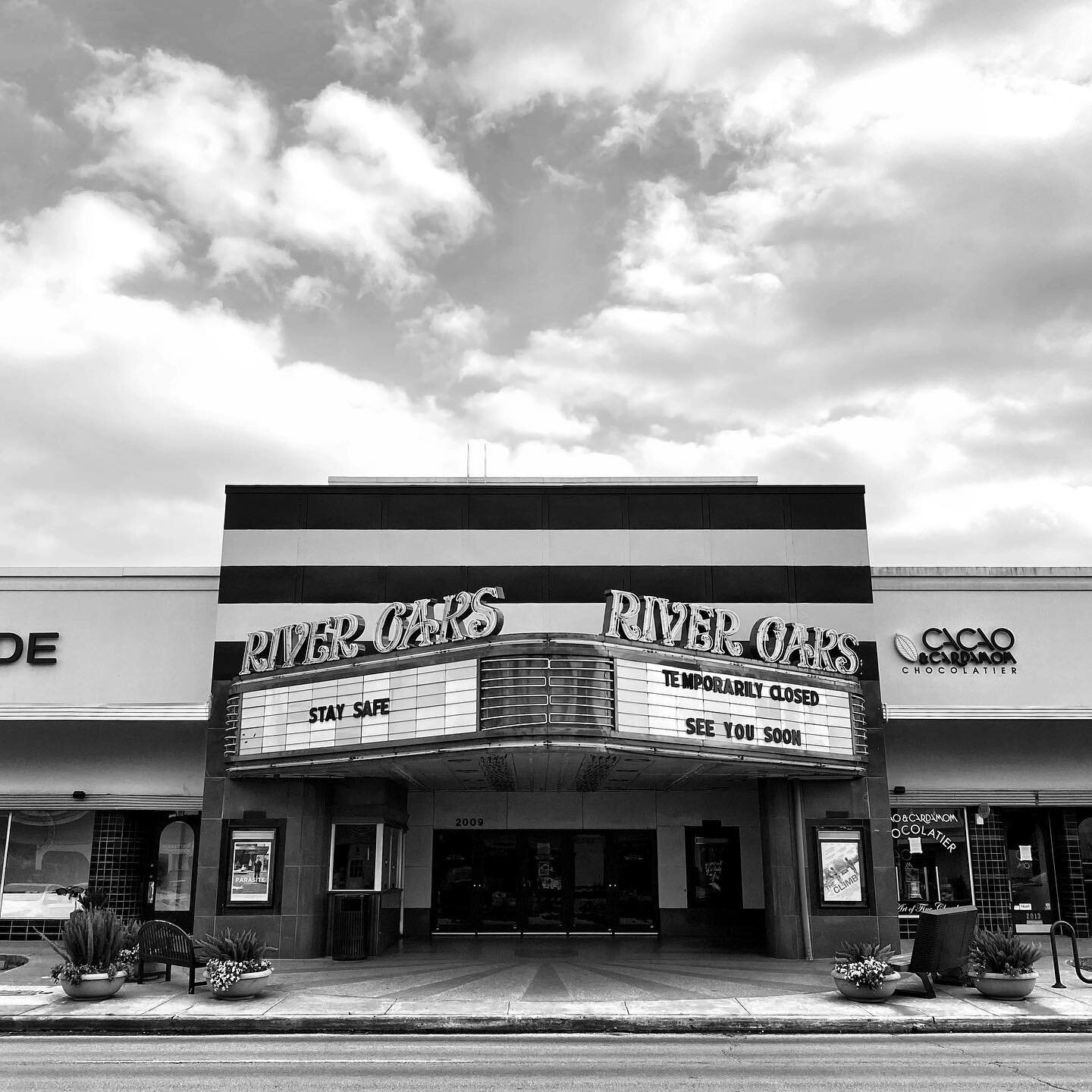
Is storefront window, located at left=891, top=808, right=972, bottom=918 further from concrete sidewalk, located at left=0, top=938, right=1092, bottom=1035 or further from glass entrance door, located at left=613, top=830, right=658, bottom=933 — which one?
glass entrance door, located at left=613, top=830, right=658, bottom=933

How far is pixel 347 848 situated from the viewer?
23906 mm

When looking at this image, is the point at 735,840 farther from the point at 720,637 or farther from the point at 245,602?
the point at 245,602

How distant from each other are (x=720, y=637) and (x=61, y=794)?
16411 mm

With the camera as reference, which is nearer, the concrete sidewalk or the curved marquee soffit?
the concrete sidewalk

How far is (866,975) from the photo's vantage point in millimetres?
17609

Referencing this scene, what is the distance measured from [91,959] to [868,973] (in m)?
12.8

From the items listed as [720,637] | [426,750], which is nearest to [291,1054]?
[426,750]

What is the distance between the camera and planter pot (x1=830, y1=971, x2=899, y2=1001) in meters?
17.7

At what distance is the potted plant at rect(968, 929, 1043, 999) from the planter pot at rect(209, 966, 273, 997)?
12.0m

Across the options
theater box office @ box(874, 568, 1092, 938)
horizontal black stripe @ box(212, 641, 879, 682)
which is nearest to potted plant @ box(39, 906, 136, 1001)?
horizontal black stripe @ box(212, 641, 879, 682)

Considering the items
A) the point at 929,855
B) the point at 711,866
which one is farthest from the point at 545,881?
the point at 929,855

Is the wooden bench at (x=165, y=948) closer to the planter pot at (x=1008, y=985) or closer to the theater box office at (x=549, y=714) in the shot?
the theater box office at (x=549, y=714)

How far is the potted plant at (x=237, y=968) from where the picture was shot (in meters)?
17.6

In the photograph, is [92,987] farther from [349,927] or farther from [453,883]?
[453,883]
